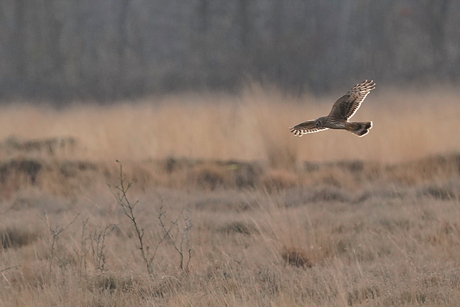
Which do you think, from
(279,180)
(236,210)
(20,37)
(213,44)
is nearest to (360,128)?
(236,210)

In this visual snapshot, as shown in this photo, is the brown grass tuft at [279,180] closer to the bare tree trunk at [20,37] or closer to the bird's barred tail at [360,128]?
the bird's barred tail at [360,128]

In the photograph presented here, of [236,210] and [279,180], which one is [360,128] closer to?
[236,210]

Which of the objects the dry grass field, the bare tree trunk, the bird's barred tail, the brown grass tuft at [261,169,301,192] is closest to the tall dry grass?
the dry grass field

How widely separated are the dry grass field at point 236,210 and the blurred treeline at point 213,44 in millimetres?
6008

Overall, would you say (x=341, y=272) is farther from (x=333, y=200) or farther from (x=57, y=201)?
(x=57, y=201)

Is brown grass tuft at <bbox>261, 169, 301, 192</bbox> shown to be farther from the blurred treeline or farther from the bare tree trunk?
the bare tree trunk

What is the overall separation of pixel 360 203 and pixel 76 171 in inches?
118

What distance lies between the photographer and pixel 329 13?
57.1 feet

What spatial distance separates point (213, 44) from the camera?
18297 mm

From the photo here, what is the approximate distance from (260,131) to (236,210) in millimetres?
1898

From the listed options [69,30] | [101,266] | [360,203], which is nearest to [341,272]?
[101,266]

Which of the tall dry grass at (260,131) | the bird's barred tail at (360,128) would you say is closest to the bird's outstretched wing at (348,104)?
the bird's barred tail at (360,128)

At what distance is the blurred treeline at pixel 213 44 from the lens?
1655 centimetres

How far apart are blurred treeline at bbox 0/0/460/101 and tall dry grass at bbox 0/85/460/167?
197 inches
